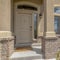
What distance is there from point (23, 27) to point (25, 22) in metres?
0.39

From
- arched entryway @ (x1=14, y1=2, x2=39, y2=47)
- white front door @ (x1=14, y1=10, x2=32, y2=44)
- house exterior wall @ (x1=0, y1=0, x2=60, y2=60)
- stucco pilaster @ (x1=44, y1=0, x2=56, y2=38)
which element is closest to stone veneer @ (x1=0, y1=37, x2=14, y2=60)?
house exterior wall @ (x1=0, y1=0, x2=60, y2=60)

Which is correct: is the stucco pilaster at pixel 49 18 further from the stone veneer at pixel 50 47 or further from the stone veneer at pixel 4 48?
the stone veneer at pixel 4 48

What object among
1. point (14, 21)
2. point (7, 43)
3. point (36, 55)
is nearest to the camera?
point (7, 43)

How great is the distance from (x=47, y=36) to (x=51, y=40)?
0.28 metres

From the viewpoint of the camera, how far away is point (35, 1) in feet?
33.5

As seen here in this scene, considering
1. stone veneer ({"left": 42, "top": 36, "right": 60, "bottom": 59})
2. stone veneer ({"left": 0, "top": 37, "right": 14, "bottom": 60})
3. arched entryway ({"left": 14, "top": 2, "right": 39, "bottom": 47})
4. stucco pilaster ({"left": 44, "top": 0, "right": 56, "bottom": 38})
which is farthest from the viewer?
arched entryway ({"left": 14, "top": 2, "right": 39, "bottom": 47})

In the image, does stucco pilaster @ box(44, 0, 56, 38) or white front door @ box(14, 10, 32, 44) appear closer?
stucco pilaster @ box(44, 0, 56, 38)

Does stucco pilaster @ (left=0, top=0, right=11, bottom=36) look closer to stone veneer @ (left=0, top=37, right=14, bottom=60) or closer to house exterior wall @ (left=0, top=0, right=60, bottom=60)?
house exterior wall @ (left=0, top=0, right=60, bottom=60)

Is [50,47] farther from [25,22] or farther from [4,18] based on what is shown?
[25,22]

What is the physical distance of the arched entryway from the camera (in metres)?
9.81

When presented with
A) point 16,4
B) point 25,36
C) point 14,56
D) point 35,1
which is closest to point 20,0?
point 16,4

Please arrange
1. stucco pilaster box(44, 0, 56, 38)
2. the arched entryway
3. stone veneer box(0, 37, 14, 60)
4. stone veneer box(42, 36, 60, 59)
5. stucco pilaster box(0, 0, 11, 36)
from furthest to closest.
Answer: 1. the arched entryway
2. stucco pilaster box(44, 0, 56, 38)
3. stone veneer box(42, 36, 60, 59)
4. stucco pilaster box(0, 0, 11, 36)
5. stone veneer box(0, 37, 14, 60)

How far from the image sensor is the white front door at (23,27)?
9.82 metres

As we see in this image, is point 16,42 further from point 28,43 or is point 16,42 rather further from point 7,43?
point 7,43
